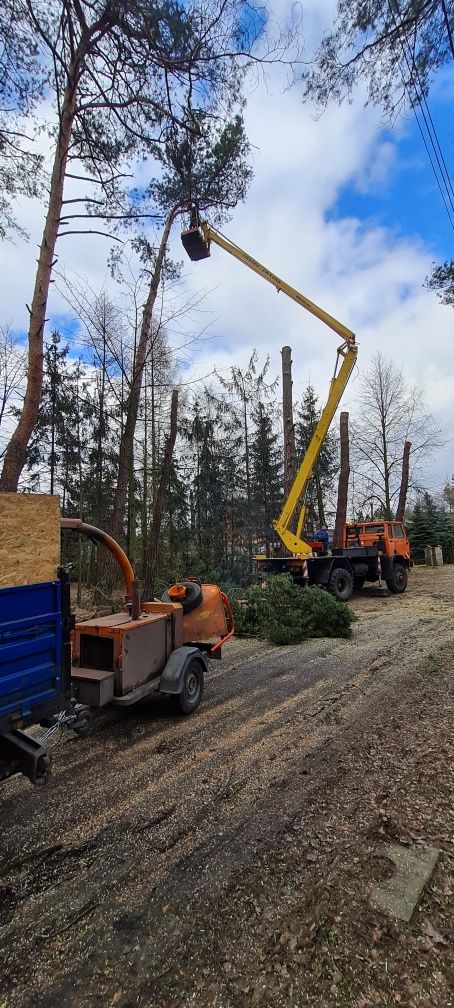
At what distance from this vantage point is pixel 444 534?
29859 millimetres

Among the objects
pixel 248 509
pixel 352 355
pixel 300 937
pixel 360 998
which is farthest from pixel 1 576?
pixel 248 509

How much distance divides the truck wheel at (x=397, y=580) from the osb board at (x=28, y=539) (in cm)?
1302

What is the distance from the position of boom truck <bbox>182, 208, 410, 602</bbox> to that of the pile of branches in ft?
8.89

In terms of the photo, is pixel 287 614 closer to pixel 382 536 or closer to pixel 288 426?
pixel 382 536

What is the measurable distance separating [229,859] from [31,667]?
152 cm

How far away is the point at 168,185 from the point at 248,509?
1254cm

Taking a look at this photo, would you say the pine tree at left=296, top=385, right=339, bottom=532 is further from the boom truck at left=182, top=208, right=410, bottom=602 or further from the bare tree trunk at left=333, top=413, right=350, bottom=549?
the boom truck at left=182, top=208, right=410, bottom=602

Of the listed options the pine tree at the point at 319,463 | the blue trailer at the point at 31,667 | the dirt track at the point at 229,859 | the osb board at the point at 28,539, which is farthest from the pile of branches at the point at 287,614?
the pine tree at the point at 319,463

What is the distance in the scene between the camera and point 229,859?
8.34 feet

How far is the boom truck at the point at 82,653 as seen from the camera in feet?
8.46

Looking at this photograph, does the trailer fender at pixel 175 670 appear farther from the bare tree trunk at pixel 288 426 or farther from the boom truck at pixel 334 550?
the bare tree trunk at pixel 288 426

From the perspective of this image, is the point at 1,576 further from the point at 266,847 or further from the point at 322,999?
the point at 322,999

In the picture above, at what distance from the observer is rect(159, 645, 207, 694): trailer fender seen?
4.52 m

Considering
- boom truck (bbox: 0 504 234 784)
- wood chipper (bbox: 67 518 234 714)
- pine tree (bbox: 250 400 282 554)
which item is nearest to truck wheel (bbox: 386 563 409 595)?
pine tree (bbox: 250 400 282 554)
